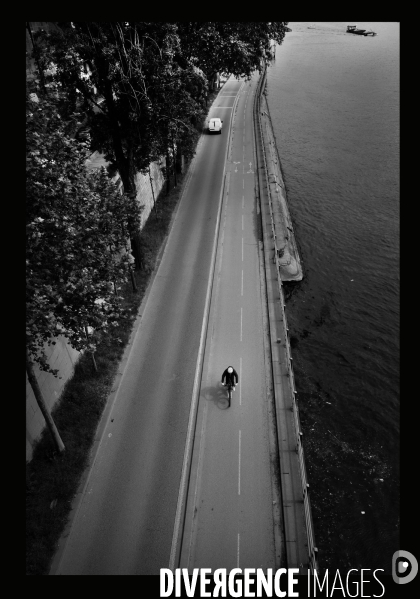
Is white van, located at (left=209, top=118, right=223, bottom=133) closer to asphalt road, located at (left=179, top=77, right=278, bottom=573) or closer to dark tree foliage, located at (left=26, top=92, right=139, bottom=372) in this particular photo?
asphalt road, located at (left=179, top=77, right=278, bottom=573)

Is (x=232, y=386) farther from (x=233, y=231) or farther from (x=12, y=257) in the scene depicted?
(x=233, y=231)

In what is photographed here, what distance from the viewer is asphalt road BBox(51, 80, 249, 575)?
15.4 meters

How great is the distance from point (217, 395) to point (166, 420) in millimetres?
2760

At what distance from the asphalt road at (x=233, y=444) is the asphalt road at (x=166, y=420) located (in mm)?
62

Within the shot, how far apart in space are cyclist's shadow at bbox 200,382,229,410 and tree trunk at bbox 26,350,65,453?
6.69m

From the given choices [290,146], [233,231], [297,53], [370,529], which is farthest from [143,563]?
[297,53]

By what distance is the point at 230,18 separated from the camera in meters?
14.8

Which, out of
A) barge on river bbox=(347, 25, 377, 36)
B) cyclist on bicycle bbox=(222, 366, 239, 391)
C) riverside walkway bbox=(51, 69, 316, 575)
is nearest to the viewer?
riverside walkway bbox=(51, 69, 316, 575)

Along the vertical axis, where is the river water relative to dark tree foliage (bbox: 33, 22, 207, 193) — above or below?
below

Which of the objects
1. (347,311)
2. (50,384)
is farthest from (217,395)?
(347,311)

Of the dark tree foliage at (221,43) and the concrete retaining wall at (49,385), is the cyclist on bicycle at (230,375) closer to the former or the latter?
the concrete retaining wall at (49,385)

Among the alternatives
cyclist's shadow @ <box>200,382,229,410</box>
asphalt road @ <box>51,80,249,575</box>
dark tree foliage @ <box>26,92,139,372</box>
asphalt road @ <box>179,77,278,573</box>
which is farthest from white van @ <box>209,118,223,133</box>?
dark tree foliage @ <box>26,92,139,372</box>

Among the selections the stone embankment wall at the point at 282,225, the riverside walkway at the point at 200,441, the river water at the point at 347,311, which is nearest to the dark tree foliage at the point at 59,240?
the riverside walkway at the point at 200,441

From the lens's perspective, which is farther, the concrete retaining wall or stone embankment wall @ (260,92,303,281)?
stone embankment wall @ (260,92,303,281)
